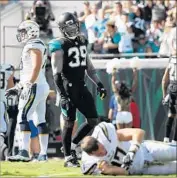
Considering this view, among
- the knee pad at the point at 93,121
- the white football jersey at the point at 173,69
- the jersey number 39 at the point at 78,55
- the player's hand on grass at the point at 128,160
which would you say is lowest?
the player's hand on grass at the point at 128,160

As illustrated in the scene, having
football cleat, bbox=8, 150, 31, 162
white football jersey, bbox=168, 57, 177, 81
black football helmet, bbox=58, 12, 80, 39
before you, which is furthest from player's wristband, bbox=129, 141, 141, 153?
white football jersey, bbox=168, 57, 177, 81

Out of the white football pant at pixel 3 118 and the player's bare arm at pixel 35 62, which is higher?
the player's bare arm at pixel 35 62

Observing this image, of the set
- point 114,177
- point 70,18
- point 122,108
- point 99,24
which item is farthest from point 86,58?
point 99,24

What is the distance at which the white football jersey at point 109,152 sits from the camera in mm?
9844

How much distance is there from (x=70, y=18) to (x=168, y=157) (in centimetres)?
250

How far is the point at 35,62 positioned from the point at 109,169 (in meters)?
2.81

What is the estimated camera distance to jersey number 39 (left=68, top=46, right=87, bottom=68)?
11398mm

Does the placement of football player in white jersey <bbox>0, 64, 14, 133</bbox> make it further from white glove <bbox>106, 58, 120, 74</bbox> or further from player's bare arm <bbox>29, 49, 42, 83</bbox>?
white glove <bbox>106, 58, 120, 74</bbox>

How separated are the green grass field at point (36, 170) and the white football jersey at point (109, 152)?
16 centimetres

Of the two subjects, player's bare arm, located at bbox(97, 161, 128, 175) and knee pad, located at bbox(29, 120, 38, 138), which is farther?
knee pad, located at bbox(29, 120, 38, 138)

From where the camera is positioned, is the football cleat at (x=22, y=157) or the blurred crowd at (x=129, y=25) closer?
the football cleat at (x=22, y=157)

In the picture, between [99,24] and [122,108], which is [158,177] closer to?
[122,108]

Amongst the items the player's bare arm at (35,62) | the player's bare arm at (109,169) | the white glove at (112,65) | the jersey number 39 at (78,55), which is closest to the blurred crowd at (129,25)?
the white glove at (112,65)

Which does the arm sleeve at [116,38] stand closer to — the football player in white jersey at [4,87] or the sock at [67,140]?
the football player in white jersey at [4,87]
